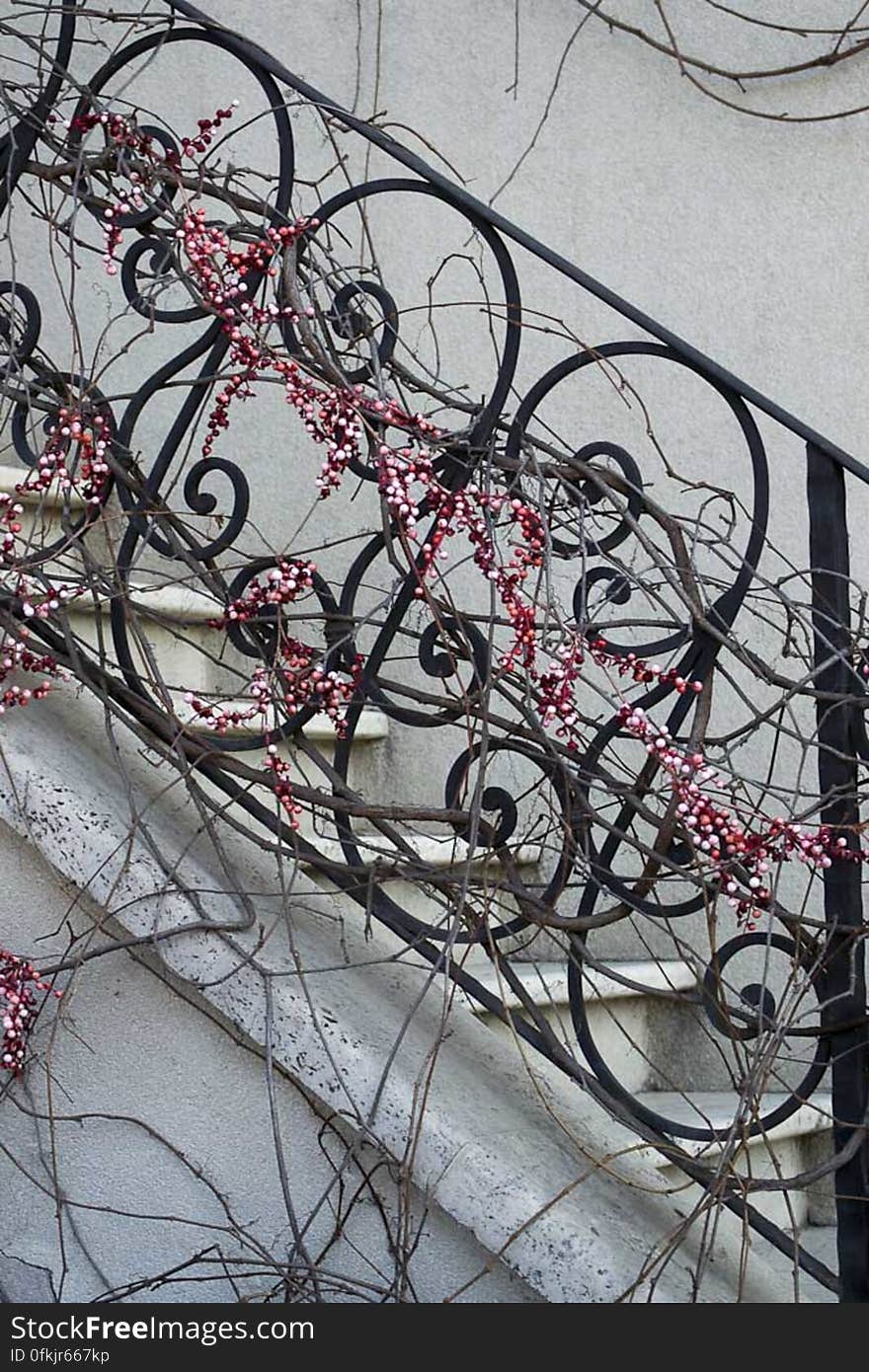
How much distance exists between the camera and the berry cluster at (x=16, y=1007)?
1669mm

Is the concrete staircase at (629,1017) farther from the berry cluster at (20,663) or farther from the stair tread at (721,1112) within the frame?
the berry cluster at (20,663)

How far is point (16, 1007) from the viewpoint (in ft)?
5.48

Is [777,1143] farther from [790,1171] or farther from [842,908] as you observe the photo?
[842,908]

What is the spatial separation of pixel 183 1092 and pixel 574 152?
6.46 feet

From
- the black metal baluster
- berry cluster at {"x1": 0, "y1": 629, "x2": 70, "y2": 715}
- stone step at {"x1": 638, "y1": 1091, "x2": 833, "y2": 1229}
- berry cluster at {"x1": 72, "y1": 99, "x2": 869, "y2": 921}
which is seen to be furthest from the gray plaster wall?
stone step at {"x1": 638, "y1": 1091, "x2": 833, "y2": 1229}

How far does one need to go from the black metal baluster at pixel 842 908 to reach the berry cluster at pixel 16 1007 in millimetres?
871

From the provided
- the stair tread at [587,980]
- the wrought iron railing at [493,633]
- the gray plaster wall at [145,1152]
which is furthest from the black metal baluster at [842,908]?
the gray plaster wall at [145,1152]

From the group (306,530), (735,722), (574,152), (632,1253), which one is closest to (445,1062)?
(632,1253)

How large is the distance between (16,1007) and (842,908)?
927 mm

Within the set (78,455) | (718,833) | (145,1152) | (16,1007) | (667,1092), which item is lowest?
(145,1152)

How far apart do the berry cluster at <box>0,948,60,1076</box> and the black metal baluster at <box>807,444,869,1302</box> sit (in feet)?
2.86

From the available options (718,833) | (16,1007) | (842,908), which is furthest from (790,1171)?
(16,1007)

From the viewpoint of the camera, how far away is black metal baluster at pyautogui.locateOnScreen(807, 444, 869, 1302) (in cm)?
155

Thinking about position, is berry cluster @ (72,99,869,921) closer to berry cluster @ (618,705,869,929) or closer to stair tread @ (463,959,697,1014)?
berry cluster @ (618,705,869,929)
